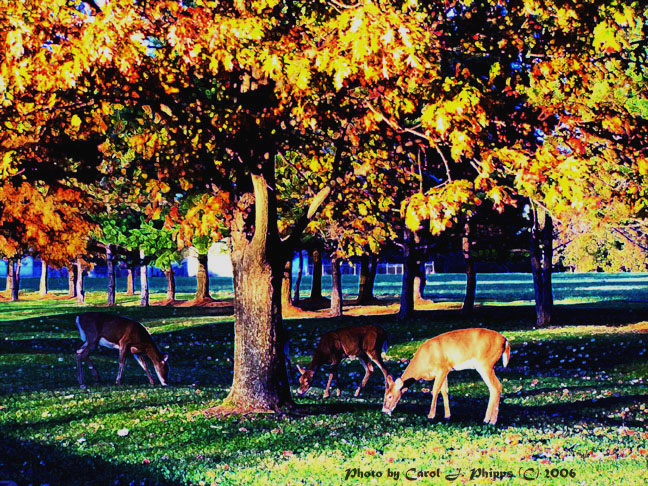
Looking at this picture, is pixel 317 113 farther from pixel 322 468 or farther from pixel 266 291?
pixel 322 468

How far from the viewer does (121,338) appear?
19031 mm

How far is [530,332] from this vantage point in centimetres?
3306

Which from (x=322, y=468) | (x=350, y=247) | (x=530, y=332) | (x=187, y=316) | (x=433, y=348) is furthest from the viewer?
(x=187, y=316)

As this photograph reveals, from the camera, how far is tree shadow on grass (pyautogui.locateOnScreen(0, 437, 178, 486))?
1052cm

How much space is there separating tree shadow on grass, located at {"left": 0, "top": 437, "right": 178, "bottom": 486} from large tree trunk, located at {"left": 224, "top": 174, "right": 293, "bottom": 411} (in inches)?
138

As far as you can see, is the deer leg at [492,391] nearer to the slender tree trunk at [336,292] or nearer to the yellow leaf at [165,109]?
the yellow leaf at [165,109]

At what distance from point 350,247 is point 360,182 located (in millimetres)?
17444

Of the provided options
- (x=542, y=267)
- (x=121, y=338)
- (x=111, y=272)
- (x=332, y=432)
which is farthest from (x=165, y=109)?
(x=111, y=272)

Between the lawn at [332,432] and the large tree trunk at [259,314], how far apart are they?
63 centimetres

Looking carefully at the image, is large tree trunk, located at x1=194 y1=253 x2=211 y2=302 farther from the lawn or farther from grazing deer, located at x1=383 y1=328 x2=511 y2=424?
grazing deer, located at x1=383 y1=328 x2=511 y2=424

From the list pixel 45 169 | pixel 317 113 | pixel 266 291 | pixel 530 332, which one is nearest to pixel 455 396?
pixel 266 291

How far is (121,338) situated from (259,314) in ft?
18.4

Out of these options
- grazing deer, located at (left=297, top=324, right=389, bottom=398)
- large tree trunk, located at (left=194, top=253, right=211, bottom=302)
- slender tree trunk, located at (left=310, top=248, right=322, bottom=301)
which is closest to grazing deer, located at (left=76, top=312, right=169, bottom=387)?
grazing deer, located at (left=297, top=324, right=389, bottom=398)

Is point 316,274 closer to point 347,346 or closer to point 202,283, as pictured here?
point 202,283
